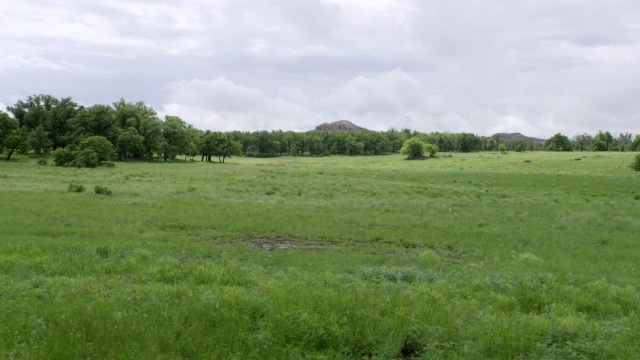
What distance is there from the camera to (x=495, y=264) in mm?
15539

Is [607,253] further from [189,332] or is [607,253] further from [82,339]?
[82,339]

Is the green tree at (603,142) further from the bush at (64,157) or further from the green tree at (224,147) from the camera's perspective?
the bush at (64,157)

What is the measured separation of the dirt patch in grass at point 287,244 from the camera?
59.5ft

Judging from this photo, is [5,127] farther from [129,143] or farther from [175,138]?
[175,138]

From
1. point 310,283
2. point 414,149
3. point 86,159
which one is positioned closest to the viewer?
point 310,283

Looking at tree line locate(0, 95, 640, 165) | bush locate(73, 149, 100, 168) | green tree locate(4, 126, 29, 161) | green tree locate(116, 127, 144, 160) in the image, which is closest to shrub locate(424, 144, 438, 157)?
tree line locate(0, 95, 640, 165)

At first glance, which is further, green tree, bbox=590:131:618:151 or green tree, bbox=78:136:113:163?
green tree, bbox=590:131:618:151

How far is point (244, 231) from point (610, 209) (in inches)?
999

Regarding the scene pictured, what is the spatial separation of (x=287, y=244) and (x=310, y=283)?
8.88 m

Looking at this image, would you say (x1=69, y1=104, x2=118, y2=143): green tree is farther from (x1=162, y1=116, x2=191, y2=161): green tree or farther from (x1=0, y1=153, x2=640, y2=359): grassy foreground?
(x1=0, y1=153, x2=640, y2=359): grassy foreground

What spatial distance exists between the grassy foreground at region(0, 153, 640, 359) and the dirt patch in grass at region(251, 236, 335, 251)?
89 millimetres

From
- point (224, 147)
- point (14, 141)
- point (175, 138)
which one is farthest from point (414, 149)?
point (14, 141)

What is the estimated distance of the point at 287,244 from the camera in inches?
749

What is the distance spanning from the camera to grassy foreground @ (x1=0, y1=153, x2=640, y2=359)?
636cm
